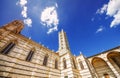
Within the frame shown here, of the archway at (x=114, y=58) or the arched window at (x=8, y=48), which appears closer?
the arched window at (x=8, y=48)

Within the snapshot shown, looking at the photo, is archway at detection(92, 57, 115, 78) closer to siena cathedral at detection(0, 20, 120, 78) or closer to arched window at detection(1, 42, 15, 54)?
siena cathedral at detection(0, 20, 120, 78)

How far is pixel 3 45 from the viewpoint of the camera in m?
9.61

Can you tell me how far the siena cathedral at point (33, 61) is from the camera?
9230mm

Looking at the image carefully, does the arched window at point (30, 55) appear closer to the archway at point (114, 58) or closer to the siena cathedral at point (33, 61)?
the siena cathedral at point (33, 61)

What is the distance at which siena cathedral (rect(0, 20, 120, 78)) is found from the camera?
923 centimetres

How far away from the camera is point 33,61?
11.8 metres

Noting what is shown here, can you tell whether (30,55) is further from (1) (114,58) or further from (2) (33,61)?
(1) (114,58)

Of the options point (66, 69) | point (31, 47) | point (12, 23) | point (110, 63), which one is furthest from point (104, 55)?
point (12, 23)

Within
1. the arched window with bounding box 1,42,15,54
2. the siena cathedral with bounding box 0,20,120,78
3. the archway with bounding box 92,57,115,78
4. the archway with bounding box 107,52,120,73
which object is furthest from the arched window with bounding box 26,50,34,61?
the archway with bounding box 107,52,120,73

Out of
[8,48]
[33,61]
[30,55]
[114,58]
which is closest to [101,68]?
[114,58]

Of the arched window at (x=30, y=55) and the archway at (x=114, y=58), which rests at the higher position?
the archway at (x=114, y=58)

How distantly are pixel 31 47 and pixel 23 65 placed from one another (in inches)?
→ 144

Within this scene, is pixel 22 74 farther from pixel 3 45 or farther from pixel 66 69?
pixel 66 69

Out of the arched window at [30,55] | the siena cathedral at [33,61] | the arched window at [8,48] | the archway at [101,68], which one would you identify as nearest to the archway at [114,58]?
the siena cathedral at [33,61]
